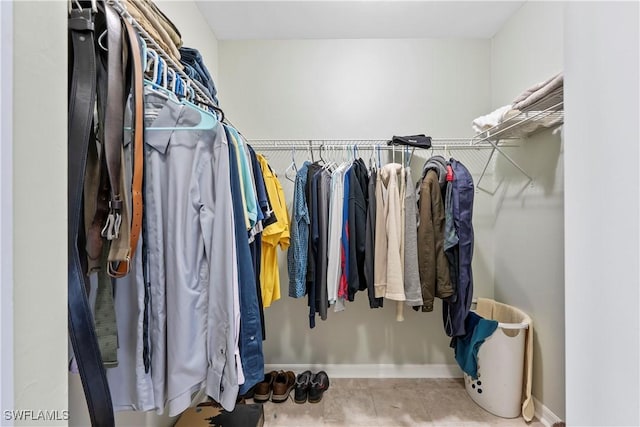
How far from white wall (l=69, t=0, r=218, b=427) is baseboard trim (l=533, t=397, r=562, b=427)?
6.57 ft

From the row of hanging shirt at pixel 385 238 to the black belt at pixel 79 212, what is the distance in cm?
117

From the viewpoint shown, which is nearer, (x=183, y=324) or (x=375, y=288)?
(x=183, y=324)

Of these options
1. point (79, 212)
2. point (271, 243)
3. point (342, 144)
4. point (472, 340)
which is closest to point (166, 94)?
point (79, 212)

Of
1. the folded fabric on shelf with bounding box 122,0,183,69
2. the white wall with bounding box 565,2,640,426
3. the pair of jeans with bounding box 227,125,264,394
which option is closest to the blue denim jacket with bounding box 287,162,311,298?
the pair of jeans with bounding box 227,125,264,394

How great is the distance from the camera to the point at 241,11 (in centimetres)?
190

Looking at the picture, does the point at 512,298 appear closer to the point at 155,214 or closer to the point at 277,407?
the point at 277,407

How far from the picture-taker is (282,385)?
1.87m

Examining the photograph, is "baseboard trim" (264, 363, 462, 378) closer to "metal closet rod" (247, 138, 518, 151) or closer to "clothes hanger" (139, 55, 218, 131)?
"metal closet rod" (247, 138, 518, 151)

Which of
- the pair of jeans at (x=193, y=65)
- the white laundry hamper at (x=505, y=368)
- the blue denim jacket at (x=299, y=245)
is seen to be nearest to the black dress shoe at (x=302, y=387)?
the blue denim jacket at (x=299, y=245)

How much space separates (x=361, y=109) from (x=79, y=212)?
195 cm

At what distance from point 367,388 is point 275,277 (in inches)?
42.4

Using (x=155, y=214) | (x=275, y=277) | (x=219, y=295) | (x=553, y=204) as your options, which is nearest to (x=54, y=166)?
(x=155, y=214)

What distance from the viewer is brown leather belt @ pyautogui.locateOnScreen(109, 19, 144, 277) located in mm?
670

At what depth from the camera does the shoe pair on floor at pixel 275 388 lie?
1842 millimetres
